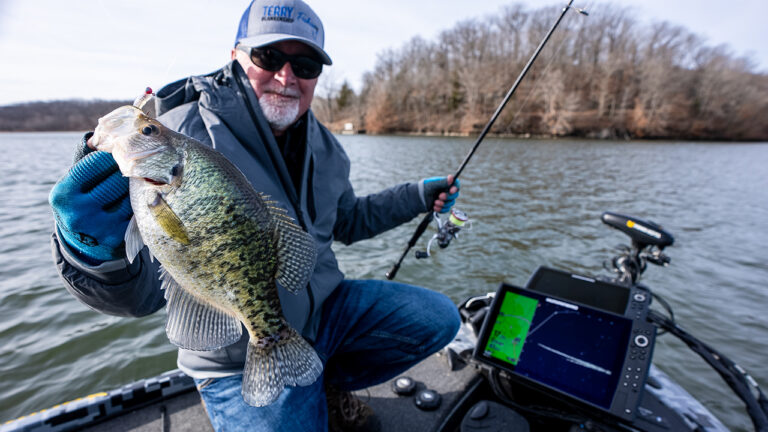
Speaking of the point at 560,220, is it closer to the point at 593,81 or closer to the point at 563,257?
the point at 563,257

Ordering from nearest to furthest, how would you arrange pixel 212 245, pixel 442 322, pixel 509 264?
pixel 212 245 < pixel 442 322 < pixel 509 264

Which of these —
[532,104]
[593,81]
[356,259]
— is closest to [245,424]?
[356,259]

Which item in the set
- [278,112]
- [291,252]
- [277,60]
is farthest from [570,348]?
[277,60]

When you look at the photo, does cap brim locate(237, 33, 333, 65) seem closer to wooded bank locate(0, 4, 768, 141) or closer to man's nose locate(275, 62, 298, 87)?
man's nose locate(275, 62, 298, 87)

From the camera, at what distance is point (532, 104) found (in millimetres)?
38750

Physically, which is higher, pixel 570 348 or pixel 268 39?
pixel 268 39

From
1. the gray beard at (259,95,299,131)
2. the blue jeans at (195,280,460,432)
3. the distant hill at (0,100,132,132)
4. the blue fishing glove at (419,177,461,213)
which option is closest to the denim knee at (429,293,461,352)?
the blue jeans at (195,280,460,432)

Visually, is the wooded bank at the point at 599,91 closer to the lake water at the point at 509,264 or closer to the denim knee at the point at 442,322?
the lake water at the point at 509,264

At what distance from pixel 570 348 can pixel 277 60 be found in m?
2.59

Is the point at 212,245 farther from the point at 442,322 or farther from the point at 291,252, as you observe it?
the point at 442,322

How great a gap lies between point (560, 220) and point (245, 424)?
10.0 m

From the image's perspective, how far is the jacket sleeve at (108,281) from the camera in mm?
1346

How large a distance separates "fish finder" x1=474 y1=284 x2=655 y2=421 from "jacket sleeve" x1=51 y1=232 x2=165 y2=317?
6.51 feet

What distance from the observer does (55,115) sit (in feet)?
5.71
